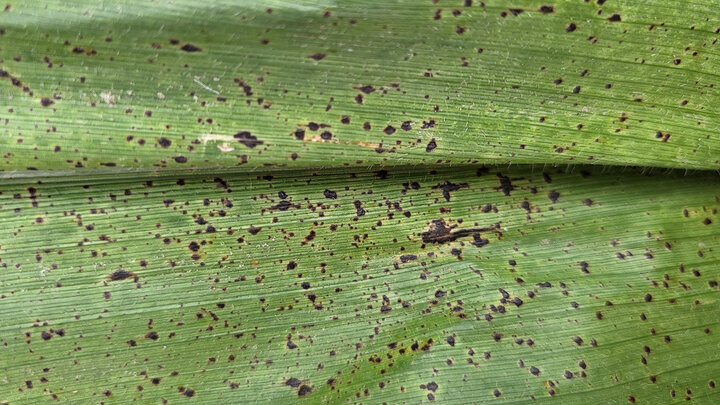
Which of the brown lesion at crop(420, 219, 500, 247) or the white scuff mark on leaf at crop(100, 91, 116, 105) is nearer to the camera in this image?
the white scuff mark on leaf at crop(100, 91, 116, 105)

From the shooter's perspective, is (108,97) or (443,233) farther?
(443,233)

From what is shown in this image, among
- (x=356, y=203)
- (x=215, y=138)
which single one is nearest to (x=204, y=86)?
(x=215, y=138)

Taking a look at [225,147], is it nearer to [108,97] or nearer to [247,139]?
[247,139]

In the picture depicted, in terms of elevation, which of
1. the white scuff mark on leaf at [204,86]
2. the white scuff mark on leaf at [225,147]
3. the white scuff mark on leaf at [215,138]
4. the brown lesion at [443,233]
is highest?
the white scuff mark on leaf at [204,86]

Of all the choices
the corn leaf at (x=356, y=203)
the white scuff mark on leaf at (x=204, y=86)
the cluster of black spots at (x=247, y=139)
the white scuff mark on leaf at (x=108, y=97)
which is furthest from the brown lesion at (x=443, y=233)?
the white scuff mark on leaf at (x=108, y=97)

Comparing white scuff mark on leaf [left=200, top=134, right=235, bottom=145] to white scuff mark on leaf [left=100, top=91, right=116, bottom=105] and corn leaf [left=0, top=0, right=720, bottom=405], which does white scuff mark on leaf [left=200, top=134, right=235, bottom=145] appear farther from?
white scuff mark on leaf [left=100, top=91, right=116, bottom=105]

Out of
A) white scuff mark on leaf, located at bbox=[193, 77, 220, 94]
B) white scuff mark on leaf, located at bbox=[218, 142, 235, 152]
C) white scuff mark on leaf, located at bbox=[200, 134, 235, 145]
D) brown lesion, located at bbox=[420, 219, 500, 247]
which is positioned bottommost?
brown lesion, located at bbox=[420, 219, 500, 247]

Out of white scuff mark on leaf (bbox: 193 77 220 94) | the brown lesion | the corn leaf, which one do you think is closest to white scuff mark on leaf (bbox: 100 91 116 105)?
the corn leaf

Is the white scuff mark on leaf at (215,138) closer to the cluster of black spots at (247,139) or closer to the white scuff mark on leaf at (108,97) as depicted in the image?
the cluster of black spots at (247,139)

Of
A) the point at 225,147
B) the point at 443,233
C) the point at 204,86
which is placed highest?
the point at 204,86
